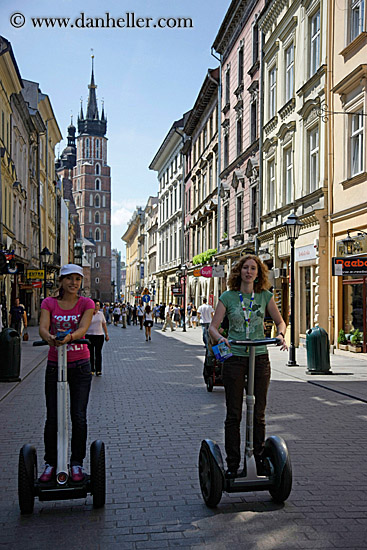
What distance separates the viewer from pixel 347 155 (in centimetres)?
1816

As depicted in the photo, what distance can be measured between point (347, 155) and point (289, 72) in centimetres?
697

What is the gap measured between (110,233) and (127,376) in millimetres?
118774

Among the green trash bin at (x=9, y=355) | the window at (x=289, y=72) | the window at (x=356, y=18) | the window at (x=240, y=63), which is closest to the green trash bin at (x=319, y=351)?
the green trash bin at (x=9, y=355)

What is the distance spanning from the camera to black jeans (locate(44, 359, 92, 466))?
4.81 m

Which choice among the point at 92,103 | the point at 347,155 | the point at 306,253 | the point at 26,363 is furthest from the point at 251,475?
the point at 92,103

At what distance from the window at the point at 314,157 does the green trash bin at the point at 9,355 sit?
38.4ft

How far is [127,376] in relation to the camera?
1392cm

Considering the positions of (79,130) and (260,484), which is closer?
(260,484)

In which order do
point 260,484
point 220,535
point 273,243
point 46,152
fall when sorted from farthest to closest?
point 46,152 < point 273,243 < point 260,484 < point 220,535

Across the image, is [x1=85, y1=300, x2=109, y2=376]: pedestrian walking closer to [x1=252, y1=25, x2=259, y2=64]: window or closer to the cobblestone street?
the cobblestone street

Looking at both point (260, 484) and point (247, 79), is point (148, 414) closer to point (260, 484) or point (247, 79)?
point (260, 484)

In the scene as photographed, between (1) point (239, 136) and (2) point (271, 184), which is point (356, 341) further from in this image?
(1) point (239, 136)

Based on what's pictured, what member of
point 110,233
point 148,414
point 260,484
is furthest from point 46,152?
point 110,233

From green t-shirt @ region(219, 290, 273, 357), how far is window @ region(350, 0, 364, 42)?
47.3 ft
